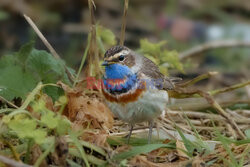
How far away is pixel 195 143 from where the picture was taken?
370cm

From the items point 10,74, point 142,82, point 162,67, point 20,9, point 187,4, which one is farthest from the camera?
A: point 187,4

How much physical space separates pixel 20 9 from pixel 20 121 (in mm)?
6900

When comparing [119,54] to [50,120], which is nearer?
[50,120]

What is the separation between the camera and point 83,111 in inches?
154

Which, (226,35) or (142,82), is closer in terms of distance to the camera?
(142,82)

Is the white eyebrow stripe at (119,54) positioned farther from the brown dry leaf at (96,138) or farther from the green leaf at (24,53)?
the green leaf at (24,53)

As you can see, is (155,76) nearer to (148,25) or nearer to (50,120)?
(50,120)

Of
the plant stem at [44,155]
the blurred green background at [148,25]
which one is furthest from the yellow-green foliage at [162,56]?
the blurred green background at [148,25]

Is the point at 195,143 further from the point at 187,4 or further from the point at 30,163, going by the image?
the point at 187,4

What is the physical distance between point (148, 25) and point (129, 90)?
7011mm

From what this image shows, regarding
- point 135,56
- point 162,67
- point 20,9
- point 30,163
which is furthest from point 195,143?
point 20,9

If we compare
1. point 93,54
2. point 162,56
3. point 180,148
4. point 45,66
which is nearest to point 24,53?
point 45,66

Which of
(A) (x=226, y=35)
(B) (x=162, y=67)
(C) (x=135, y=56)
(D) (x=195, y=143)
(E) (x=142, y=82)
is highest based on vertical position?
(A) (x=226, y=35)

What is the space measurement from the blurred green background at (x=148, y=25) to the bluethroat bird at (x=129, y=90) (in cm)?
436
